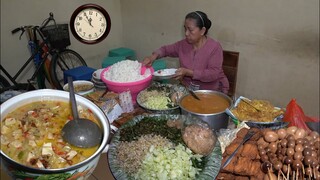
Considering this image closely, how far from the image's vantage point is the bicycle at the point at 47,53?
3.19 m

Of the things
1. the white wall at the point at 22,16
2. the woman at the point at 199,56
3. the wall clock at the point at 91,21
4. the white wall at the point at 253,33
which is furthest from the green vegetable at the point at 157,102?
the white wall at the point at 253,33

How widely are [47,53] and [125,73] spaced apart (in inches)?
83.5

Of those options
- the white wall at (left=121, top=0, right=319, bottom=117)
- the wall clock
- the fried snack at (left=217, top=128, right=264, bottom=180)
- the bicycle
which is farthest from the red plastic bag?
the bicycle

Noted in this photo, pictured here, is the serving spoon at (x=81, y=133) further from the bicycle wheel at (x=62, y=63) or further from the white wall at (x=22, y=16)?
the bicycle wheel at (x=62, y=63)

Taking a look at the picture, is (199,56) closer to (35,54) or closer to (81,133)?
(81,133)

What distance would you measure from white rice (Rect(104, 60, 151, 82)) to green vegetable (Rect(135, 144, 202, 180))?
667mm

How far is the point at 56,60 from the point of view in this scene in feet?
11.5

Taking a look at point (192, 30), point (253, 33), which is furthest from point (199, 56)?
point (253, 33)

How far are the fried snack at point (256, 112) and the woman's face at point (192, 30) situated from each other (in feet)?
2.69

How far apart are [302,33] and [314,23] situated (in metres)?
0.15

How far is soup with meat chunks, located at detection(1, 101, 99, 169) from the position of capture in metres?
0.86

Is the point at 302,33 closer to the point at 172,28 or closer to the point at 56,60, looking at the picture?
the point at 172,28

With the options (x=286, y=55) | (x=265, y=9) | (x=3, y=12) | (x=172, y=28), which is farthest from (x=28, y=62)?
(x=286, y=55)

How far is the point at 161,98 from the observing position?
1670 millimetres
